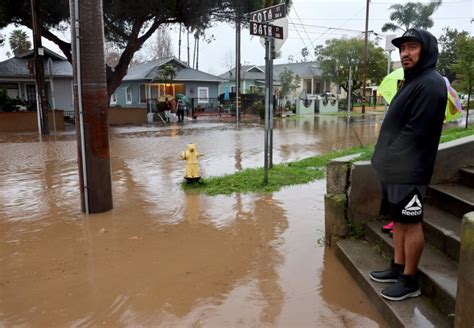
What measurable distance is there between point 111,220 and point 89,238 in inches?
25.9

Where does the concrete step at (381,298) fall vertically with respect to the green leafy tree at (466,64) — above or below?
below

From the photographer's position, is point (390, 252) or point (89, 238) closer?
point (390, 252)

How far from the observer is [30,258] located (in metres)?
4.19

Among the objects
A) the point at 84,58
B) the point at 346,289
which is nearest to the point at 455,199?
the point at 346,289

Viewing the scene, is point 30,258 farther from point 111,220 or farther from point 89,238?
point 111,220

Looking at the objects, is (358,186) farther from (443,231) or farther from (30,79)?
(30,79)

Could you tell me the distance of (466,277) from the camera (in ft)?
7.44

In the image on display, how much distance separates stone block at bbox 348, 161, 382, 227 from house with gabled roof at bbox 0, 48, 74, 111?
23933 millimetres

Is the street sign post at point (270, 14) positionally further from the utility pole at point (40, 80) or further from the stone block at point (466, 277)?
the utility pole at point (40, 80)

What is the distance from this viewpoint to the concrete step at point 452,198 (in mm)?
3709

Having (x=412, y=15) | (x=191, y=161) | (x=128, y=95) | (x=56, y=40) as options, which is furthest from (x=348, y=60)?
(x=191, y=161)

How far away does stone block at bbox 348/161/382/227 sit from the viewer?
13.8 ft

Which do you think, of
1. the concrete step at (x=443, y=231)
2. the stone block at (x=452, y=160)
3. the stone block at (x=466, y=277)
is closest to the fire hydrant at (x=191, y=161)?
the stone block at (x=452, y=160)

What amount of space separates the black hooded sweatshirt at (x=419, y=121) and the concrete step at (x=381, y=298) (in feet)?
2.80
